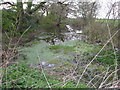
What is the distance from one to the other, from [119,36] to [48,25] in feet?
30.6

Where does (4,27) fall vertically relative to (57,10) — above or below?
below

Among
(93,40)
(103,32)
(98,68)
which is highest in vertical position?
(103,32)

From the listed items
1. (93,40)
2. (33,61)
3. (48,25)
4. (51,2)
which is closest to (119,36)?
(93,40)

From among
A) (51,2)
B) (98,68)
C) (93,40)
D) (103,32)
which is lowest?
(98,68)

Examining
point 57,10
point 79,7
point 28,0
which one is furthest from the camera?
point 57,10

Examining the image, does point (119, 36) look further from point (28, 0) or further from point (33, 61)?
point (28, 0)

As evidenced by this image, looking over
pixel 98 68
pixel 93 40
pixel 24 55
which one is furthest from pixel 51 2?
pixel 98 68

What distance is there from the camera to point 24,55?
219 inches

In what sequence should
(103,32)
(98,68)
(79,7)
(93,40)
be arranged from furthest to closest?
(79,7) < (93,40) < (103,32) < (98,68)

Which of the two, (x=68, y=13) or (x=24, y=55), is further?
(x=68, y=13)

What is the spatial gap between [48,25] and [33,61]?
9.22 metres

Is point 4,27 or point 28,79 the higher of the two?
point 4,27

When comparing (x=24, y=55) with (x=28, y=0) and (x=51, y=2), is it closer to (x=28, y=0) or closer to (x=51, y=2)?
(x=28, y=0)

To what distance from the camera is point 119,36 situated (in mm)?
5246
